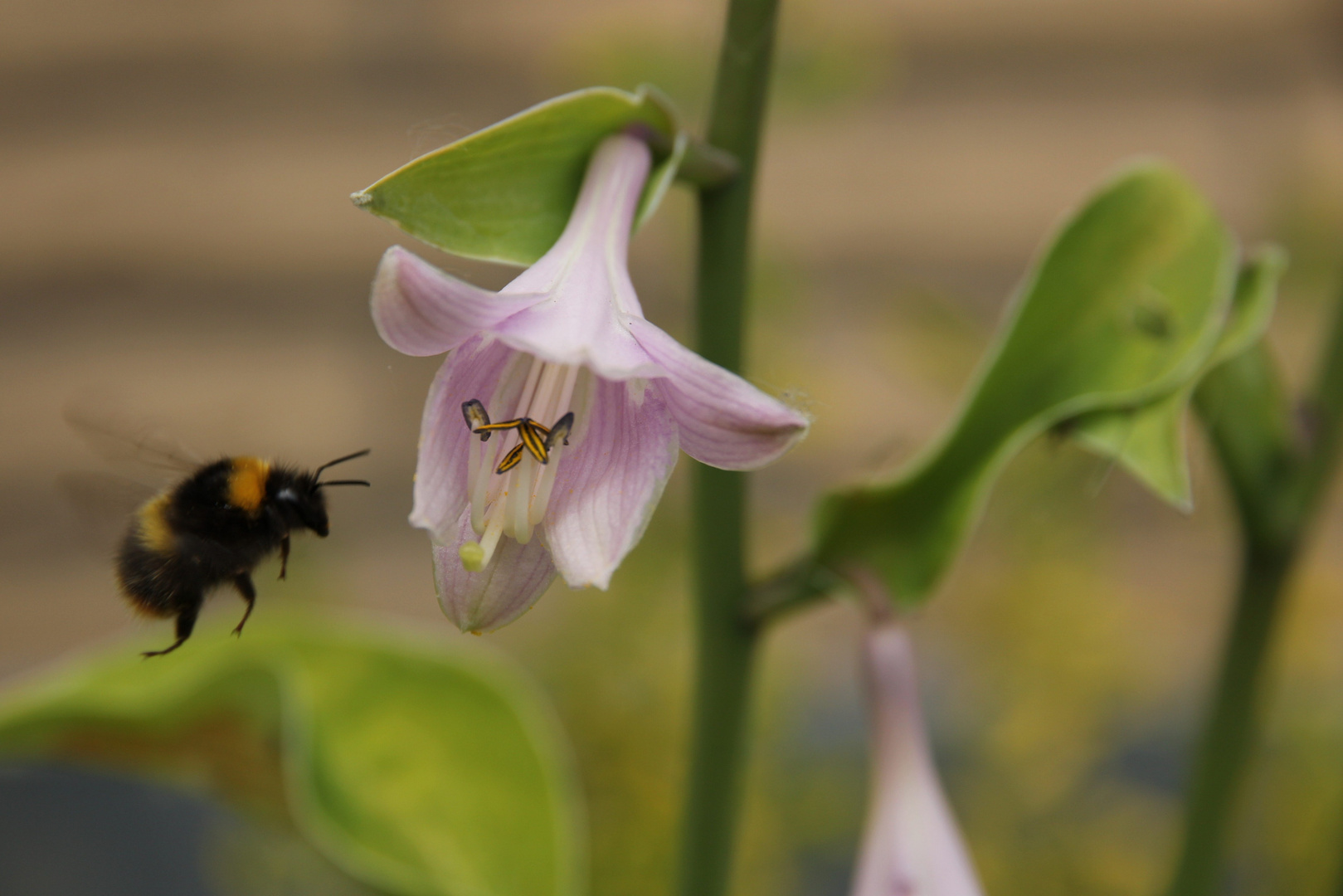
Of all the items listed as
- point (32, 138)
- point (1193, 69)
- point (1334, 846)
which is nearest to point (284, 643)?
point (1334, 846)

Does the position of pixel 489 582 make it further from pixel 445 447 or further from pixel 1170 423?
pixel 1170 423

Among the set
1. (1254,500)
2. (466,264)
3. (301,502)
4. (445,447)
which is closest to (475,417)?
(445,447)

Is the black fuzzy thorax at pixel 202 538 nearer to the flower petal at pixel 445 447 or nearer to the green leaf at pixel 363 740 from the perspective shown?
the green leaf at pixel 363 740

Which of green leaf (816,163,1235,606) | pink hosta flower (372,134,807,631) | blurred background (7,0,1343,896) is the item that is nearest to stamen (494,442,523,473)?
pink hosta flower (372,134,807,631)

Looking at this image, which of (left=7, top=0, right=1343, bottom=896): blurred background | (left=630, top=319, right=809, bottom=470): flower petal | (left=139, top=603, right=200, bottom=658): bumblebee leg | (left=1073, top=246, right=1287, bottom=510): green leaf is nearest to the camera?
(left=630, top=319, right=809, bottom=470): flower petal

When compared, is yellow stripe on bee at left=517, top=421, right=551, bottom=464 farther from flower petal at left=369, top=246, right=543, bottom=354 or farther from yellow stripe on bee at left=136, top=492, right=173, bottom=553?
yellow stripe on bee at left=136, top=492, right=173, bottom=553

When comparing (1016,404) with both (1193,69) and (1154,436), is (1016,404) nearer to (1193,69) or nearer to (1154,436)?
(1154,436)
